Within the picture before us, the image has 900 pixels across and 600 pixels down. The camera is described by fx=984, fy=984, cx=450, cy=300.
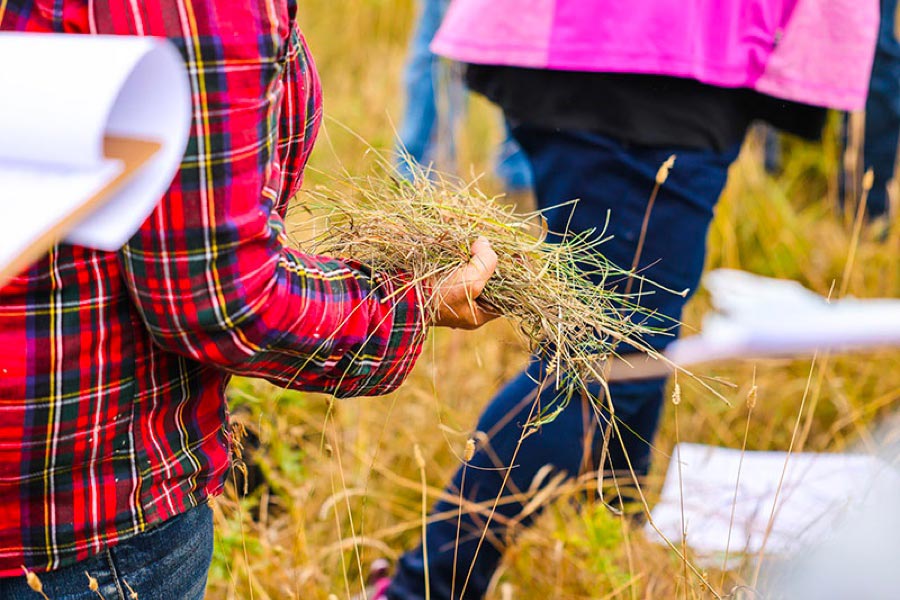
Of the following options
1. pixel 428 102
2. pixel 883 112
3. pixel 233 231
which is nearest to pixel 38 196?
pixel 233 231

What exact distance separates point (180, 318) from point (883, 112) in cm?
169

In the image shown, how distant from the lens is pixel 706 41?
140cm

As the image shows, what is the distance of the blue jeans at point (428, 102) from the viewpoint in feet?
9.36

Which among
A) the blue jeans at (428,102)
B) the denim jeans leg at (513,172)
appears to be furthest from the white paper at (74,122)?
the denim jeans leg at (513,172)

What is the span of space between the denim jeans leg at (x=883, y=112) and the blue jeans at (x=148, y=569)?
4.73 ft

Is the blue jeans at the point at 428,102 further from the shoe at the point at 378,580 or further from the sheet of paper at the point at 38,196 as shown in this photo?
the sheet of paper at the point at 38,196

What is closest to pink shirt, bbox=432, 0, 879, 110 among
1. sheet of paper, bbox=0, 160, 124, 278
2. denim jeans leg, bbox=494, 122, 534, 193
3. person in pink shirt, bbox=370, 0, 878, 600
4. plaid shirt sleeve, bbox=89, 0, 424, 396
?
person in pink shirt, bbox=370, 0, 878, 600

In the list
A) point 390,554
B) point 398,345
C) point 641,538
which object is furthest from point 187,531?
point 641,538

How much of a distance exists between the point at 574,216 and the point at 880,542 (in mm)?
667

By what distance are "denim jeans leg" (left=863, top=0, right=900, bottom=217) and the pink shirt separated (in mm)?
338

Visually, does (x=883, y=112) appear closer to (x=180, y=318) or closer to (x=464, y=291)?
(x=464, y=291)

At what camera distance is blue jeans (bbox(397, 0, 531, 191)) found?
285 centimetres

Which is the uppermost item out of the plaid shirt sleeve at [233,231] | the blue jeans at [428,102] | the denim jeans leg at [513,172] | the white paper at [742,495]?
the plaid shirt sleeve at [233,231]

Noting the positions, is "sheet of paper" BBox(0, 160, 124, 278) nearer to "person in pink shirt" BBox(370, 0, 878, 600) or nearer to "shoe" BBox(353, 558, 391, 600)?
"person in pink shirt" BBox(370, 0, 878, 600)
